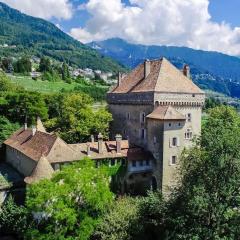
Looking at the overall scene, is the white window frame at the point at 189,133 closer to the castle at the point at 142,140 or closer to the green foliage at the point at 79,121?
the castle at the point at 142,140

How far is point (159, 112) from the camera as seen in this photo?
4738 cm

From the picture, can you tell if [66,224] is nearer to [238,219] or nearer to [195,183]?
[195,183]

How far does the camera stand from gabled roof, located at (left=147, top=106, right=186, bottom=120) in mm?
45844

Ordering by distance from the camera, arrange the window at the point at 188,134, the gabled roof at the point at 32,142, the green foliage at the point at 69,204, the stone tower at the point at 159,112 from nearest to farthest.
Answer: the green foliage at the point at 69,204, the gabled roof at the point at 32,142, the stone tower at the point at 159,112, the window at the point at 188,134

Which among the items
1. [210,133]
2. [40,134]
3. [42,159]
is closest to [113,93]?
[40,134]

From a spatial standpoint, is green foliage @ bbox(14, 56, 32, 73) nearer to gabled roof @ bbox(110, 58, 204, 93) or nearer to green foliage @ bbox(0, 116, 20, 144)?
green foliage @ bbox(0, 116, 20, 144)

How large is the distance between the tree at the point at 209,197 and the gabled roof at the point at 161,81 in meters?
18.0

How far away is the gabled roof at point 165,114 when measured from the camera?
150 ft

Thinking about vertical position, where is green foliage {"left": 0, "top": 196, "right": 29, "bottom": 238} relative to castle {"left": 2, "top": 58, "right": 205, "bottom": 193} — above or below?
below

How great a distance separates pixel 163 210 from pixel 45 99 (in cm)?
3992

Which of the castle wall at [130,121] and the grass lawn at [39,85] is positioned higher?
the grass lawn at [39,85]

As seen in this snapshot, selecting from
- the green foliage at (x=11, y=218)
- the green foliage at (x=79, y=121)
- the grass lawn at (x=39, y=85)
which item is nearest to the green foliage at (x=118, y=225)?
the green foliage at (x=11, y=218)

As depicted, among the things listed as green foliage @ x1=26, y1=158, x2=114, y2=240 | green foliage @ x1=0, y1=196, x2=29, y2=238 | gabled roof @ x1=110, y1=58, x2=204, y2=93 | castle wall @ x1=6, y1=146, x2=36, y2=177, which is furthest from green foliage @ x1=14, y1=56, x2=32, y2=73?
green foliage @ x1=26, y1=158, x2=114, y2=240

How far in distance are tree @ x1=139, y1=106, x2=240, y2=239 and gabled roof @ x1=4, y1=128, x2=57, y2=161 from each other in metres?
15.8
